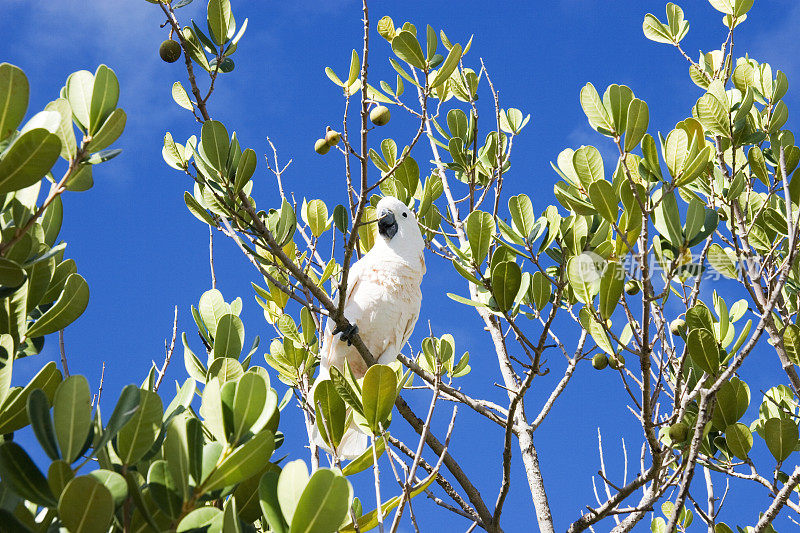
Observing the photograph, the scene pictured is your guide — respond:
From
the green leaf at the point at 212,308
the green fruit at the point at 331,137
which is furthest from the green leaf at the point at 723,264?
the green leaf at the point at 212,308

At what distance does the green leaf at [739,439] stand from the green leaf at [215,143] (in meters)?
2.02

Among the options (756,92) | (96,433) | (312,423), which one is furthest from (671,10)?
(96,433)

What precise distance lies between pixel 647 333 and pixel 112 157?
1.65 meters

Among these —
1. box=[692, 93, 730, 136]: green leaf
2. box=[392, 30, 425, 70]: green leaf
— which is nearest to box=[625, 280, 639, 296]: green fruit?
box=[692, 93, 730, 136]: green leaf

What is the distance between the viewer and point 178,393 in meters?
1.73

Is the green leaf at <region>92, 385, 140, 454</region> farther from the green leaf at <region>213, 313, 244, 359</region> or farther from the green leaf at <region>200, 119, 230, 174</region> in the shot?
the green leaf at <region>200, 119, 230, 174</region>

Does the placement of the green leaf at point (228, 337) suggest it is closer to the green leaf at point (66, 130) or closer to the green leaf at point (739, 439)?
the green leaf at point (66, 130)

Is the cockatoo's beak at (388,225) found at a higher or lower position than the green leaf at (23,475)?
higher

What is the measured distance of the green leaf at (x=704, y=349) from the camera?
7.45 feet

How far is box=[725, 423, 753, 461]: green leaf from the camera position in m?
2.55

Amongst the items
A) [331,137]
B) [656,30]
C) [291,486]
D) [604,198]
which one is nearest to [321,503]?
[291,486]

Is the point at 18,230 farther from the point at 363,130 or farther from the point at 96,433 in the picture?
the point at 363,130

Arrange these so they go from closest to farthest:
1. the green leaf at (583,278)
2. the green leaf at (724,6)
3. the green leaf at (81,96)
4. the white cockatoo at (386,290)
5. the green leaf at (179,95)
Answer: the green leaf at (81,96)
the green leaf at (583,278)
the green leaf at (179,95)
the green leaf at (724,6)
the white cockatoo at (386,290)

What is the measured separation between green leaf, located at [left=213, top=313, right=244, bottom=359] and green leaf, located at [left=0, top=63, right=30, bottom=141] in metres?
0.84
